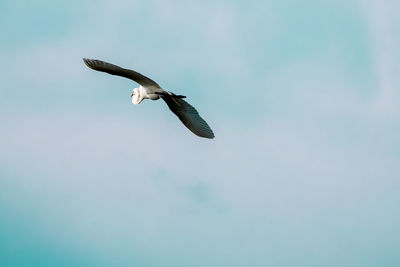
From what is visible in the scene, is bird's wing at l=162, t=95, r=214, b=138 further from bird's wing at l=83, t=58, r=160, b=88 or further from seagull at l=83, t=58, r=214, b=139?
bird's wing at l=83, t=58, r=160, b=88

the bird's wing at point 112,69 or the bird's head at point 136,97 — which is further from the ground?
the bird's head at point 136,97

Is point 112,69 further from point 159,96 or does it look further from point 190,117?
point 190,117

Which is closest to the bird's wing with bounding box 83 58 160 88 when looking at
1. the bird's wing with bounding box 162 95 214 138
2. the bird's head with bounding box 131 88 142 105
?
the bird's head with bounding box 131 88 142 105

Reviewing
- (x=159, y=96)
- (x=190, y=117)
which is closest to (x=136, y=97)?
(x=159, y=96)

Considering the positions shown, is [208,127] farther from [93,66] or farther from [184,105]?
[93,66]

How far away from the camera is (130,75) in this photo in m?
30.1

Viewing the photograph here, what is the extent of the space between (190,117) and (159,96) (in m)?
1.76

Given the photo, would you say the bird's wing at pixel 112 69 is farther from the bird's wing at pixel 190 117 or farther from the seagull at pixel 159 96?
the bird's wing at pixel 190 117

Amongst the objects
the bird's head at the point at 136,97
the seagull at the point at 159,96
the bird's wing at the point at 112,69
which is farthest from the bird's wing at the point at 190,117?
the bird's wing at the point at 112,69

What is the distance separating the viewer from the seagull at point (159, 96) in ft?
96.9

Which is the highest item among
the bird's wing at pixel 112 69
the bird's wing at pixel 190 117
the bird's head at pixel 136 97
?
the bird's wing at pixel 190 117

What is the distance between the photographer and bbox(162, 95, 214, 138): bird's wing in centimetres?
3242

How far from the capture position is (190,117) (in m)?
32.8

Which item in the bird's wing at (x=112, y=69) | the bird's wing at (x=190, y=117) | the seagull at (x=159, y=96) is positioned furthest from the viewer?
the bird's wing at (x=190, y=117)
